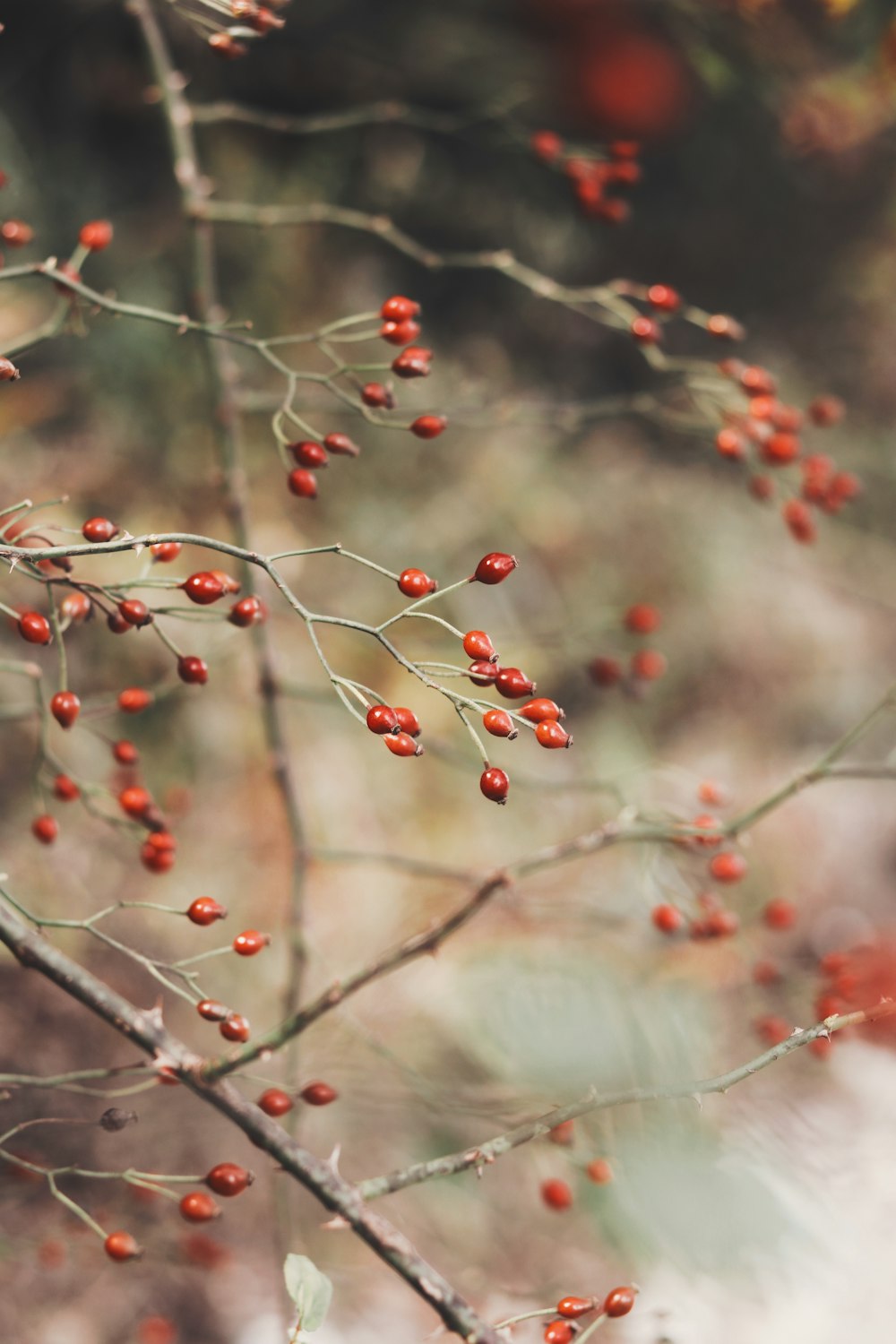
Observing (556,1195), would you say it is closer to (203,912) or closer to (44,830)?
(203,912)

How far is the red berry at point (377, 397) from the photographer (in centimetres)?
86

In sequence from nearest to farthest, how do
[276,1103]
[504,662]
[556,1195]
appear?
[276,1103] < [556,1195] < [504,662]

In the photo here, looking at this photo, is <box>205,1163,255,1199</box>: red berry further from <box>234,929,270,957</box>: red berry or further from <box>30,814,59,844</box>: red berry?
<box>30,814,59,844</box>: red berry

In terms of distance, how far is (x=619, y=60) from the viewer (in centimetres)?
224

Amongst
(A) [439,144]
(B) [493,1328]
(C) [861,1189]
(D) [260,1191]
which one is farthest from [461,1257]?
(A) [439,144]

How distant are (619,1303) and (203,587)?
63 centimetres

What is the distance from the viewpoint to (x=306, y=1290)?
654 millimetres

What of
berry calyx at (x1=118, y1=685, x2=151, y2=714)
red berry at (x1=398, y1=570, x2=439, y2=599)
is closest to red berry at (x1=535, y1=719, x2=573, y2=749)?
red berry at (x1=398, y1=570, x2=439, y2=599)

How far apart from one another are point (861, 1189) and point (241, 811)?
1.37 m

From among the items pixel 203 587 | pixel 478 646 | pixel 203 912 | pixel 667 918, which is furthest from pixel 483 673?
pixel 667 918

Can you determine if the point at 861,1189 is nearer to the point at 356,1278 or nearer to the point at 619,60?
the point at 356,1278

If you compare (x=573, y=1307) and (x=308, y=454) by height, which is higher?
(x=308, y=454)

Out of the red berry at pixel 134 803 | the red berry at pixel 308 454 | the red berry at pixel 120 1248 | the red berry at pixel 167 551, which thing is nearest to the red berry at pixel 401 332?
the red berry at pixel 308 454

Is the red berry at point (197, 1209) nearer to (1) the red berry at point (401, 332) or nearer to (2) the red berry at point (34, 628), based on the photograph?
(2) the red berry at point (34, 628)
